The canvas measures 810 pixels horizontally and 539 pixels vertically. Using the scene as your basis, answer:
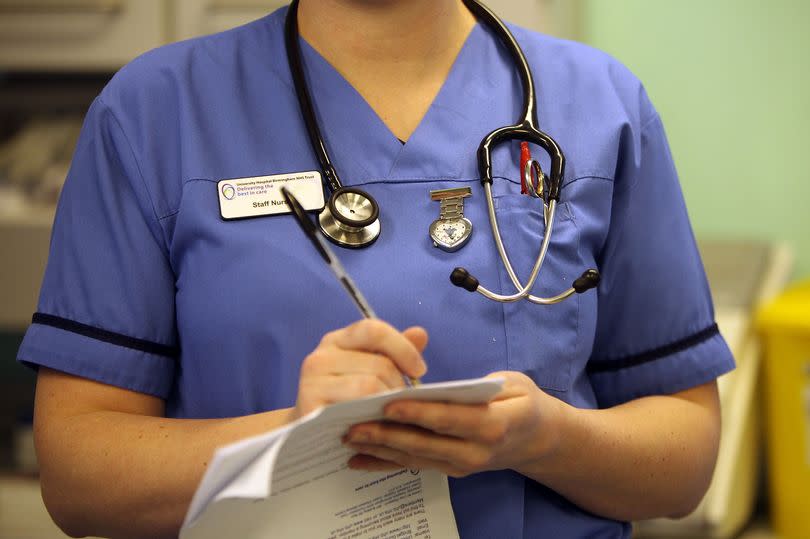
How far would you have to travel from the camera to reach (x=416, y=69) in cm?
92

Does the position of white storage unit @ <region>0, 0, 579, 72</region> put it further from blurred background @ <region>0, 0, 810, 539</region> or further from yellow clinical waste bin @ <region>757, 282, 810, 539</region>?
yellow clinical waste bin @ <region>757, 282, 810, 539</region>

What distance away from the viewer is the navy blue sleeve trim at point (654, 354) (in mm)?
941

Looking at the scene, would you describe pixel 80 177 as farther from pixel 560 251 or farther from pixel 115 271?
pixel 560 251

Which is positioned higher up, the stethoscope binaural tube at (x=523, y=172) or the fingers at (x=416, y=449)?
the stethoscope binaural tube at (x=523, y=172)

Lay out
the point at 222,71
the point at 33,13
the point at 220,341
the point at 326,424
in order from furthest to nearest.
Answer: the point at 33,13 < the point at 222,71 < the point at 220,341 < the point at 326,424

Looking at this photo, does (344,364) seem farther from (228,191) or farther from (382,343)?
(228,191)

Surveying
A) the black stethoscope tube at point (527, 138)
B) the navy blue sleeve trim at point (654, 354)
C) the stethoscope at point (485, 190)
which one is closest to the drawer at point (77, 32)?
the stethoscope at point (485, 190)

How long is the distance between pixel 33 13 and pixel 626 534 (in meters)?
1.51

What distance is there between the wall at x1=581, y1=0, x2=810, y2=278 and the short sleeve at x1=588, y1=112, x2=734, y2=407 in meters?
1.03

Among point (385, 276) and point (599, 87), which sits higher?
point (599, 87)

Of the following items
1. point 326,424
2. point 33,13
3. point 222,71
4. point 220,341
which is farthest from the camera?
point 33,13

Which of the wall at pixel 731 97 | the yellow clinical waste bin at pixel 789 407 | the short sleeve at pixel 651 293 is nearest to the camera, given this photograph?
the short sleeve at pixel 651 293

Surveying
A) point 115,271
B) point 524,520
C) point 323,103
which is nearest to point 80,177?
point 115,271

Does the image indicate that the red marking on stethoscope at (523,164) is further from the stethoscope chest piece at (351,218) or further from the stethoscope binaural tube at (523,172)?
the stethoscope chest piece at (351,218)
